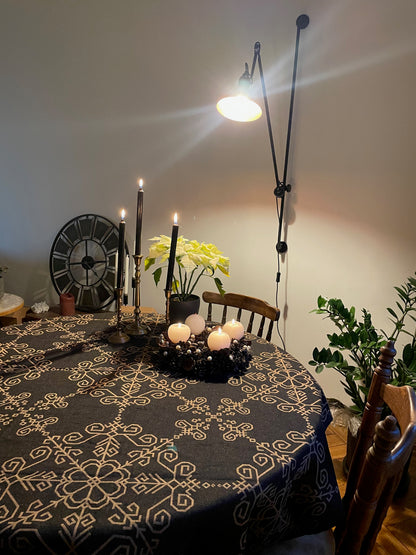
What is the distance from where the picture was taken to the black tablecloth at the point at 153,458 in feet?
1.73

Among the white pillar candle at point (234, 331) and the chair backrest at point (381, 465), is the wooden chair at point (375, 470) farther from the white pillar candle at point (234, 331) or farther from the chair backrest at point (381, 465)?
the white pillar candle at point (234, 331)

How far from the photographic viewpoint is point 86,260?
225cm

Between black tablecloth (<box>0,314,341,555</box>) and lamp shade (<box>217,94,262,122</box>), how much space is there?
1.14 metres

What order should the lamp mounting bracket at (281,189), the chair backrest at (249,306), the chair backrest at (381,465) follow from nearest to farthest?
the chair backrest at (381,465), the chair backrest at (249,306), the lamp mounting bracket at (281,189)

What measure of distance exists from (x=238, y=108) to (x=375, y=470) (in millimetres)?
1534

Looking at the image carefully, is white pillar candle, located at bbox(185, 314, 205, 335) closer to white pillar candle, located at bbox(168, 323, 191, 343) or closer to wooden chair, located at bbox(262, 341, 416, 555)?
white pillar candle, located at bbox(168, 323, 191, 343)

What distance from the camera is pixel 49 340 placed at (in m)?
1.16

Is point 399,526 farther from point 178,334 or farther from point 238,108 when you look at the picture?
point 238,108

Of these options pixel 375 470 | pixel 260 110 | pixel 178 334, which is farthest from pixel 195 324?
pixel 260 110

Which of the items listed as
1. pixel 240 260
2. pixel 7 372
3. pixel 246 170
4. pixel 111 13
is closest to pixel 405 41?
pixel 246 170

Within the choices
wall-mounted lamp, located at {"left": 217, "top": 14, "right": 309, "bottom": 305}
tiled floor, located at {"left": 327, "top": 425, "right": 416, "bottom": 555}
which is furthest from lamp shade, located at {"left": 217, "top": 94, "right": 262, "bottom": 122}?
tiled floor, located at {"left": 327, "top": 425, "right": 416, "bottom": 555}

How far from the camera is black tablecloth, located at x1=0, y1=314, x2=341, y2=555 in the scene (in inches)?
20.8

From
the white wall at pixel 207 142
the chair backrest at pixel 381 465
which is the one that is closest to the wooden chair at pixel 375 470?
the chair backrest at pixel 381 465

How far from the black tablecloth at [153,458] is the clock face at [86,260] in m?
1.25
